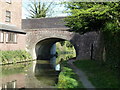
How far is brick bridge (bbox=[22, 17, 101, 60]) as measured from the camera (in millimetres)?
22578

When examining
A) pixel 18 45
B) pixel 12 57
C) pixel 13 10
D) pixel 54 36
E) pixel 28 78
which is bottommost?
pixel 28 78

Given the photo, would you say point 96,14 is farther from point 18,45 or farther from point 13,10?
point 13,10

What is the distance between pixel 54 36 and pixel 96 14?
14268 mm

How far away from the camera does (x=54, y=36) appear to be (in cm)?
2483

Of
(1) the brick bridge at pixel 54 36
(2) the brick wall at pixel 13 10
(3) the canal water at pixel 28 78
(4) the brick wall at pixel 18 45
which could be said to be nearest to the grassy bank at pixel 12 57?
(4) the brick wall at pixel 18 45

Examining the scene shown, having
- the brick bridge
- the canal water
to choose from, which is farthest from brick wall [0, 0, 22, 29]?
the canal water

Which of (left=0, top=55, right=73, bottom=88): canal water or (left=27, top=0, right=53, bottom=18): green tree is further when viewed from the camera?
A: (left=27, top=0, right=53, bottom=18): green tree

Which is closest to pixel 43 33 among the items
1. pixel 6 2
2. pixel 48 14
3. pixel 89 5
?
pixel 6 2

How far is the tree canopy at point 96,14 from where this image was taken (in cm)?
1049

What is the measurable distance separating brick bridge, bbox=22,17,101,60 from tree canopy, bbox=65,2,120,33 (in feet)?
24.7

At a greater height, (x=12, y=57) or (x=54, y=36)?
(x=54, y=36)

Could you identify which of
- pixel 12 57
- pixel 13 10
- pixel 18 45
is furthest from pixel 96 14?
pixel 13 10

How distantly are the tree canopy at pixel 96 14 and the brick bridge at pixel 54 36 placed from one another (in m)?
7.51

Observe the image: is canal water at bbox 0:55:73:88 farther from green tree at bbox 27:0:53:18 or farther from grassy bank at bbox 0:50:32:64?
green tree at bbox 27:0:53:18
